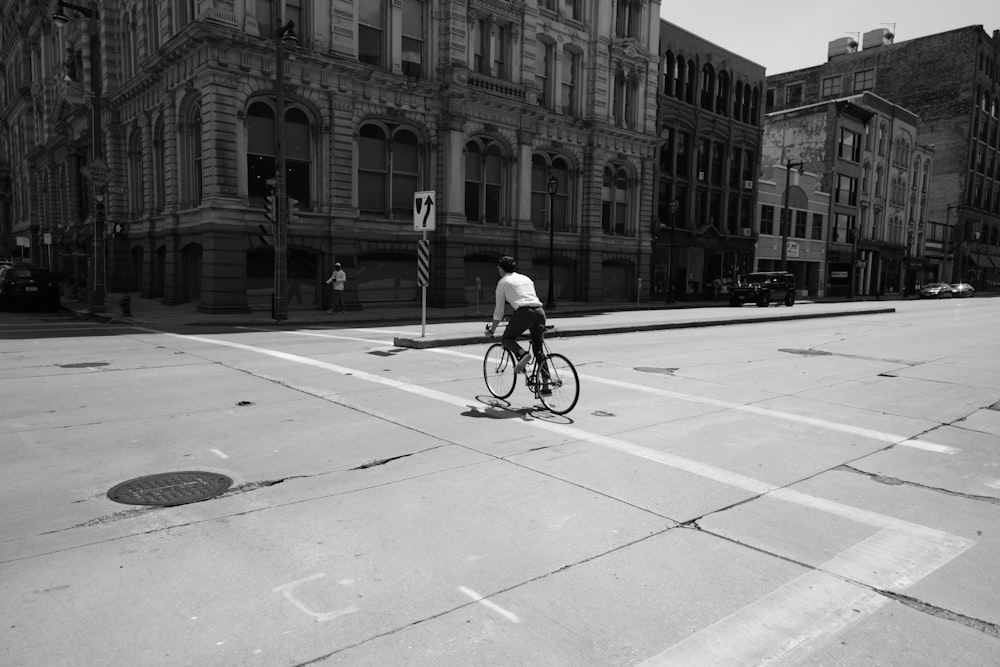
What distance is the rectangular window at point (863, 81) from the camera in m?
72.9

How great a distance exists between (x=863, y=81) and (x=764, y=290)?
50995 millimetres

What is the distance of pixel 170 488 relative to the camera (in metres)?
5.17

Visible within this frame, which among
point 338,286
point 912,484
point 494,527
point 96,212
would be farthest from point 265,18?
point 912,484

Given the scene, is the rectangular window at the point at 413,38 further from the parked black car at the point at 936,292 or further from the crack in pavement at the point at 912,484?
the parked black car at the point at 936,292

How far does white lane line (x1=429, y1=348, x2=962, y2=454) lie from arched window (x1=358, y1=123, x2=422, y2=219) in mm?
18666

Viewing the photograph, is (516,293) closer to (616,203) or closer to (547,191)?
(547,191)

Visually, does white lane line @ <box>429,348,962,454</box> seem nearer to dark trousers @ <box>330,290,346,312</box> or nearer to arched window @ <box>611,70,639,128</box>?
dark trousers @ <box>330,290,346,312</box>

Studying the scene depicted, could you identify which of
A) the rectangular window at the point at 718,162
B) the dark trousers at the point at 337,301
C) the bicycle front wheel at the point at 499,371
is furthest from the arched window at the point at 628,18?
the bicycle front wheel at the point at 499,371

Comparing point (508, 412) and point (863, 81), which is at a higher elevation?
point (863, 81)

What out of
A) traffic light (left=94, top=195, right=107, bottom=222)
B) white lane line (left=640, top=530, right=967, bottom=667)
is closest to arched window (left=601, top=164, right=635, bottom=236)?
traffic light (left=94, top=195, right=107, bottom=222)

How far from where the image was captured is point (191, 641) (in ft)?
10.1

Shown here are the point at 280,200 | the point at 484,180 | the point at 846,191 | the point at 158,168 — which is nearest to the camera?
the point at 280,200

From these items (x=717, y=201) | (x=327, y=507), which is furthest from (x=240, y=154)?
(x=717, y=201)

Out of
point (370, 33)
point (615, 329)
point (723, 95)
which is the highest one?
point (723, 95)
